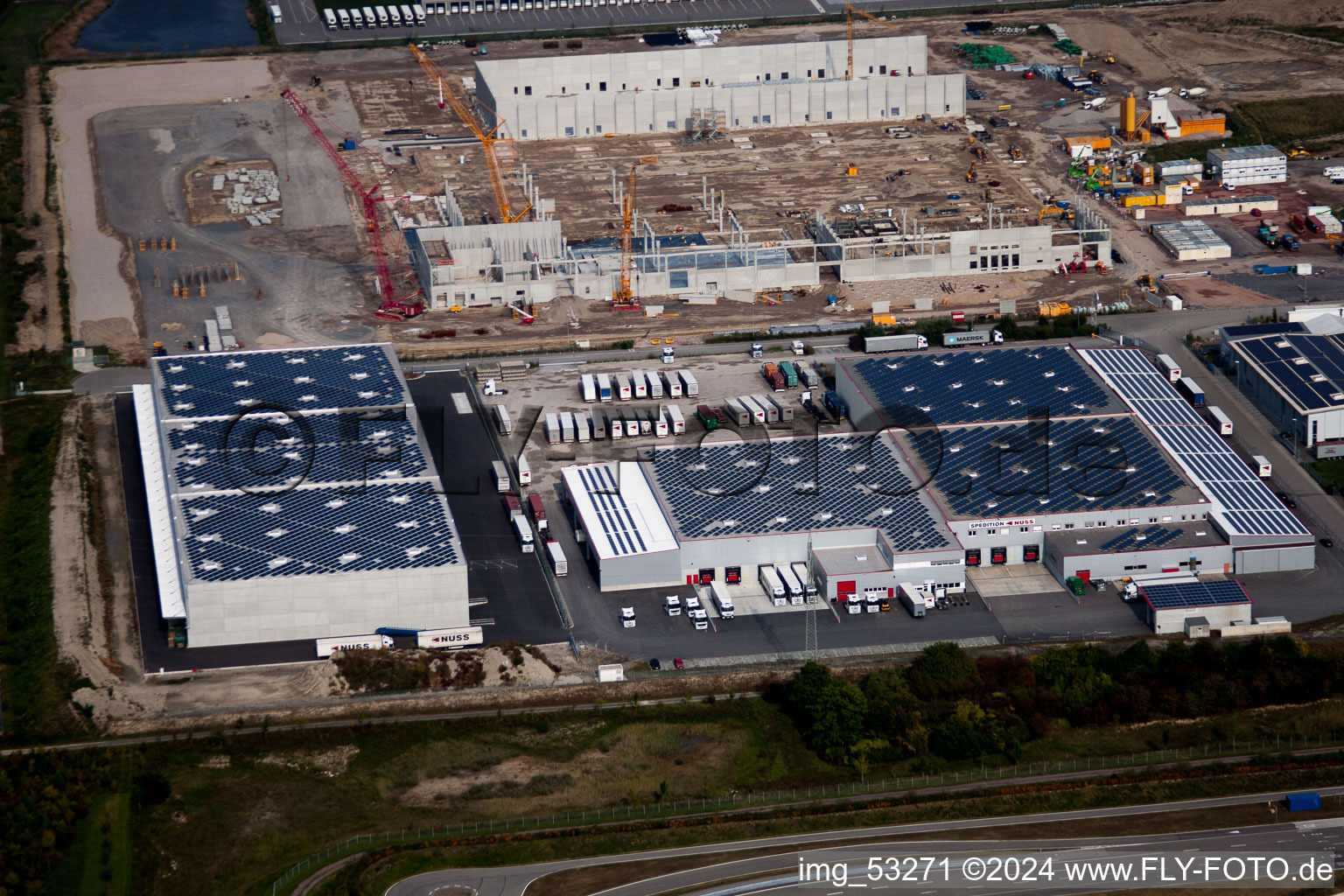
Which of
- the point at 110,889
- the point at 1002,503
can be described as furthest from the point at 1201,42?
the point at 110,889

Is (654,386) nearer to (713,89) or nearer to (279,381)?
(279,381)

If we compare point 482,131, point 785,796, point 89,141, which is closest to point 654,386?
point 785,796

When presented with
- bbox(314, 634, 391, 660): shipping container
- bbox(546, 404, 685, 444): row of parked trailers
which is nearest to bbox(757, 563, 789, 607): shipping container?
bbox(546, 404, 685, 444): row of parked trailers

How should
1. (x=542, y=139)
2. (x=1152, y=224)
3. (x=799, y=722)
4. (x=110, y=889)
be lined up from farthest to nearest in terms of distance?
(x=542, y=139) → (x=1152, y=224) → (x=799, y=722) → (x=110, y=889)

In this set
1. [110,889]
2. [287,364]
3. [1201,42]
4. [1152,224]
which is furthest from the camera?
[1201,42]

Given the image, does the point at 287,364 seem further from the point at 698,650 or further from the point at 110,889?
the point at 110,889

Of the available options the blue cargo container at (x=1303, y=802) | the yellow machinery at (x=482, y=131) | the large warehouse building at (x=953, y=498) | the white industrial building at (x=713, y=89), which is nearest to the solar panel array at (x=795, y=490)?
the large warehouse building at (x=953, y=498)
